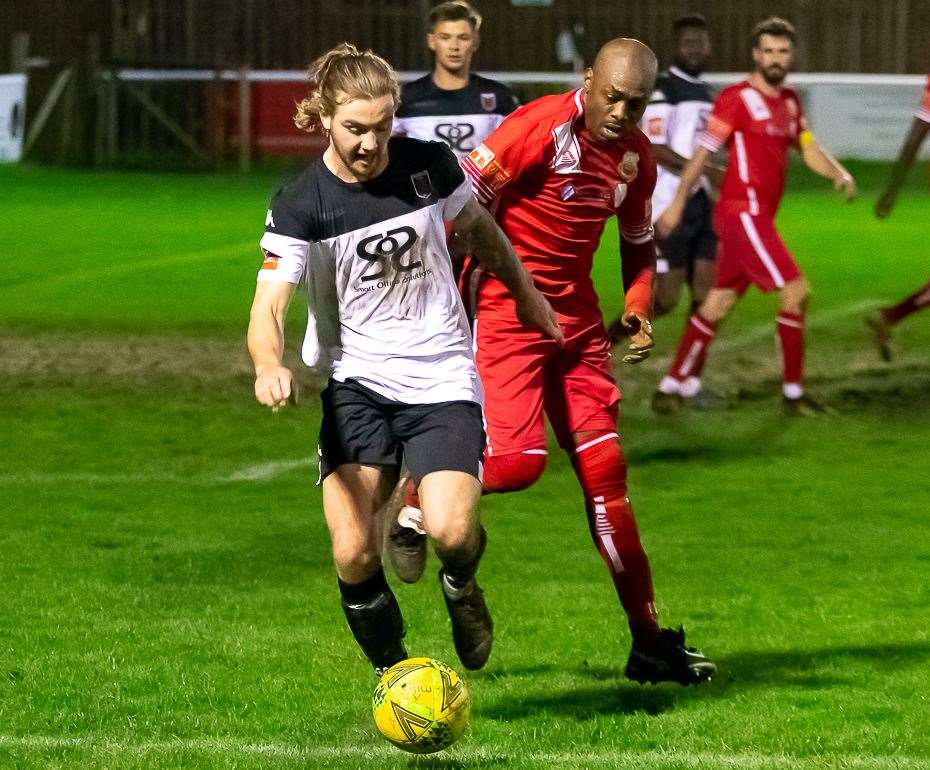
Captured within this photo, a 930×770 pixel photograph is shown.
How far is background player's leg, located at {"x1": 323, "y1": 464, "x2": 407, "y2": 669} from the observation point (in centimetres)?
490

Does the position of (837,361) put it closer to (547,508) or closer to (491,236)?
(547,508)

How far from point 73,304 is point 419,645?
912 centimetres

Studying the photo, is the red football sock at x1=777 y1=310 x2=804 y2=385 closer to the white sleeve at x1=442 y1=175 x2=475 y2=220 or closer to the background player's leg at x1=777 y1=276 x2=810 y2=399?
the background player's leg at x1=777 y1=276 x2=810 y2=399

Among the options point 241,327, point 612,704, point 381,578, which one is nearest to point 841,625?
point 612,704

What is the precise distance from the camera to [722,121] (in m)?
9.89

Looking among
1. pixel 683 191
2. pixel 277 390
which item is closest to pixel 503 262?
pixel 277 390

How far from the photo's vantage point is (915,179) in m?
25.4

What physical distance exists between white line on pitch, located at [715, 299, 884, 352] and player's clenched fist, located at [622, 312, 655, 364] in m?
6.93

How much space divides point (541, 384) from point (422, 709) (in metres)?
1.45

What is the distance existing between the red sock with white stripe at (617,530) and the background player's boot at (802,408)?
4.89 m

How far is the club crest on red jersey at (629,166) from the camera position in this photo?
555 centimetres

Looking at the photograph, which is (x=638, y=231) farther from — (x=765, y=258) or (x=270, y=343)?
(x=765, y=258)

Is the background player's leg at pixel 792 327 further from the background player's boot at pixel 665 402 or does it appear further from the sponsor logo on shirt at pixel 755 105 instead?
the sponsor logo on shirt at pixel 755 105

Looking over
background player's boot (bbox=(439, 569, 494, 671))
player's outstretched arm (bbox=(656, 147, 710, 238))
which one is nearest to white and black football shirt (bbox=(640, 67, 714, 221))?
player's outstretched arm (bbox=(656, 147, 710, 238))
